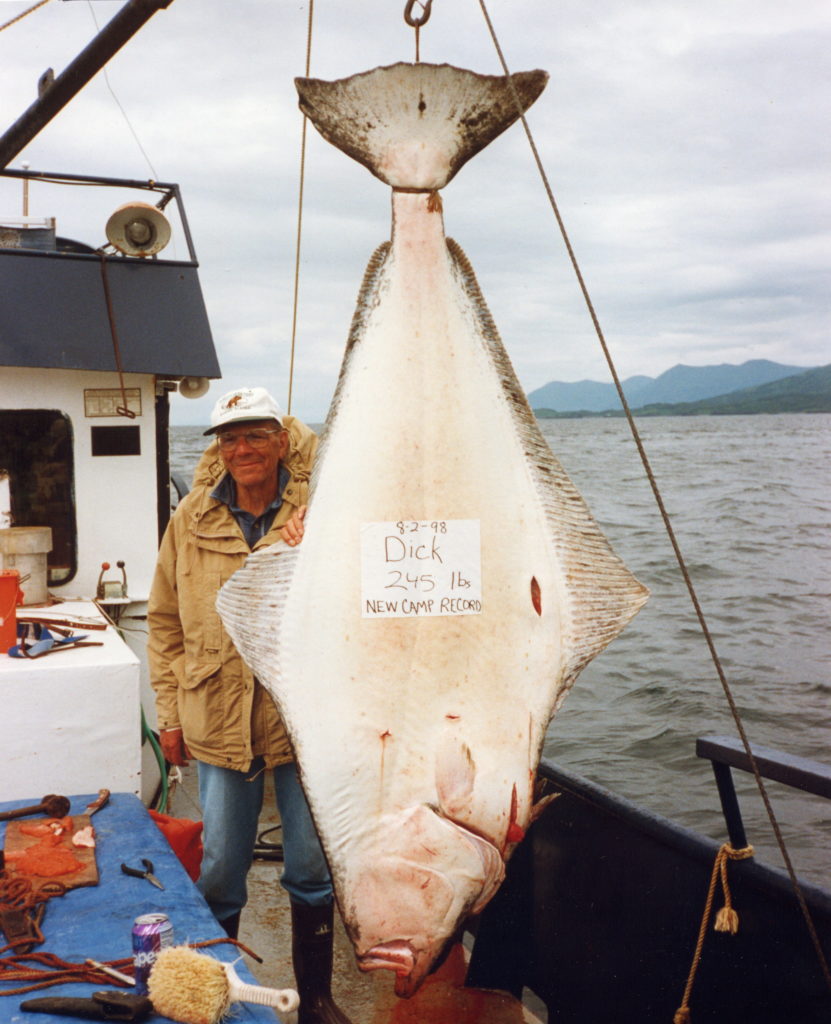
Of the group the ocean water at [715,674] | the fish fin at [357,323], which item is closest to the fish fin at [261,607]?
the fish fin at [357,323]

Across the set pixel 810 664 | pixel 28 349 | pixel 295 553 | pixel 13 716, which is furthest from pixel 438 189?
pixel 810 664

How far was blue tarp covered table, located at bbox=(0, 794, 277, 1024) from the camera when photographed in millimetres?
1981

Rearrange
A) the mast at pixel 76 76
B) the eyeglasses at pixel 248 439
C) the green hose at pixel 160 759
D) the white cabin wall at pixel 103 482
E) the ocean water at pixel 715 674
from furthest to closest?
the ocean water at pixel 715 674 < the white cabin wall at pixel 103 482 < the green hose at pixel 160 759 < the mast at pixel 76 76 < the eyeglasses at pixel 248 439

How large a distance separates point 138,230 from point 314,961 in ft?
13.4

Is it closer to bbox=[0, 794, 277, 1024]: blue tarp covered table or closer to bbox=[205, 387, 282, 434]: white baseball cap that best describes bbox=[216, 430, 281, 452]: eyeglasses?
bbox=[205, 387, 282, 434]: white baseball cap

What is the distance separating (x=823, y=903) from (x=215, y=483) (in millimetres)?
1955

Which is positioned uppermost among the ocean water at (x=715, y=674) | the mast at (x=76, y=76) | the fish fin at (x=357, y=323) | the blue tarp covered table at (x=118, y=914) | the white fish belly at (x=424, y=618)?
the mast at (x=76, y=76)

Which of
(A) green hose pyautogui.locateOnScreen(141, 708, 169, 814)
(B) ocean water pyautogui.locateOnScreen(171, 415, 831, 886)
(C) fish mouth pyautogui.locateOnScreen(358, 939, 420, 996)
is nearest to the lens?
(C) fish mouth pyautogui.locateOnScreen(358, 939, 420, 996)

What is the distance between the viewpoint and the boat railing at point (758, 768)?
2029 mm

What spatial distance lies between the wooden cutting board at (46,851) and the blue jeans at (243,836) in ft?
1.13

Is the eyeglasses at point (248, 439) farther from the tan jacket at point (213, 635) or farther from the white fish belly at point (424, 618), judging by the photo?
the white fish belly at point (424, 618)

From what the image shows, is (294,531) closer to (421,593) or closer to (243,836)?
(421,593)

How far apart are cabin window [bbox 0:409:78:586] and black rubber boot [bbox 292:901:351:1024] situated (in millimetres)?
3054

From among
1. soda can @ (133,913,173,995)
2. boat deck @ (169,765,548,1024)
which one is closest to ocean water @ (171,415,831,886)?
boat deck @ (169,765,548,1024)
